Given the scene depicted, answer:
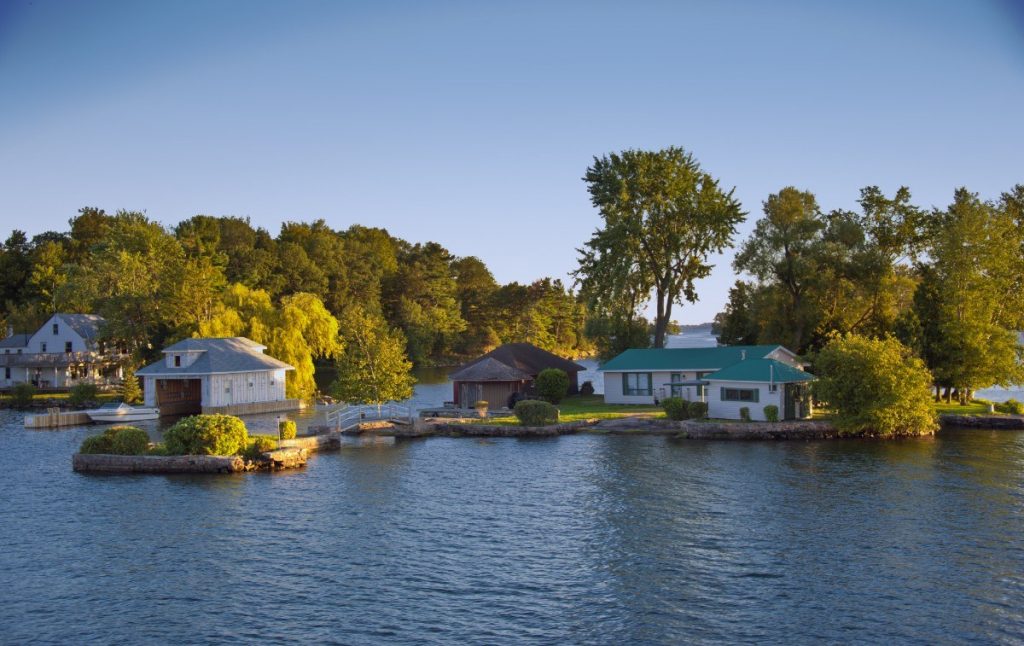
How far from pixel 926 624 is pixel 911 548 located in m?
6.14

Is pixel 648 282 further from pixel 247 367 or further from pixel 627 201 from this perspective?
pixel 247 367

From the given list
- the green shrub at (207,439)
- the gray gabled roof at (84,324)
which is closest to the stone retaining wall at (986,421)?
the green shrub at (207,439)

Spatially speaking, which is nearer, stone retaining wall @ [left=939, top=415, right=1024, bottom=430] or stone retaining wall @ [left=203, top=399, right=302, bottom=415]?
stone retaining wall @ [left=939, top=415, right=1024, bottom=430]

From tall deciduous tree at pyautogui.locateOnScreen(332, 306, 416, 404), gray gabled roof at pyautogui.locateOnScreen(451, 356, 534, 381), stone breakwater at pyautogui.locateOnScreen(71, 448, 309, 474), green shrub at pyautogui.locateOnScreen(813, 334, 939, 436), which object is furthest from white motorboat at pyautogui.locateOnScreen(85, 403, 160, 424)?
green shrub at pyautogui.locateOnScreen(813, 334, 939, 436)

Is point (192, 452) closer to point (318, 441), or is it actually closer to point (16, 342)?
point (318, 441)

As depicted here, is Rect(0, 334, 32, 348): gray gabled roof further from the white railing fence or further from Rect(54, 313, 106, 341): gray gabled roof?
the white railing fence

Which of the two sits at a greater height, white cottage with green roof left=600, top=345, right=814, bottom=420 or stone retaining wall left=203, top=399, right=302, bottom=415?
white cottage with green roof left=600, top=345, right=814, bottom=420

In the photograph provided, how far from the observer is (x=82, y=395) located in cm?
7325

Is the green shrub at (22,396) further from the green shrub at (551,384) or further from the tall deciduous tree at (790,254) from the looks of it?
the tall deciduous tree at (790,254)

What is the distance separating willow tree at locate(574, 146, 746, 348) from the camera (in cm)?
6988

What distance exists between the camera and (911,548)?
84.1 ft

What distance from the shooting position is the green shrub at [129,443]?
41062 mm

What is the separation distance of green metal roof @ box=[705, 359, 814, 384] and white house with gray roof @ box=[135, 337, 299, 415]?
3580 cm

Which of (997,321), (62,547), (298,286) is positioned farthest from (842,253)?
(298,286)
